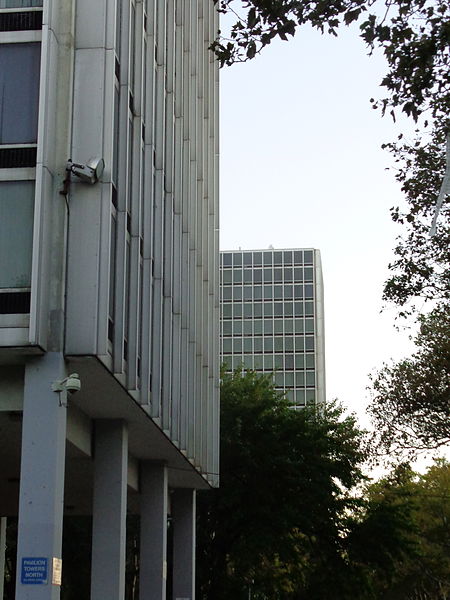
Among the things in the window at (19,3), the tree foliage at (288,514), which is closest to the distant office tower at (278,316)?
the tree foliage at (288,514)

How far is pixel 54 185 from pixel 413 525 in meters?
33.9

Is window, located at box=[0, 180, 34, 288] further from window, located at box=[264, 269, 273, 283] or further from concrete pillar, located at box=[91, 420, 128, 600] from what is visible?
window, located at box=[264, 269, 273, 283]

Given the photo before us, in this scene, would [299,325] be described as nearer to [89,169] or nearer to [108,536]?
[108,536]

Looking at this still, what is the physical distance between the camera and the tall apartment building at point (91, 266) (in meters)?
17.6

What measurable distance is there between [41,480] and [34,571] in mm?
1373

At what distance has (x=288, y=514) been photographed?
44.2m

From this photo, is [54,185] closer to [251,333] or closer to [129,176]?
[129,176]

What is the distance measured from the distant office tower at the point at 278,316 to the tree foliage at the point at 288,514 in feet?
296

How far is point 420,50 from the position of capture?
13.4 meters

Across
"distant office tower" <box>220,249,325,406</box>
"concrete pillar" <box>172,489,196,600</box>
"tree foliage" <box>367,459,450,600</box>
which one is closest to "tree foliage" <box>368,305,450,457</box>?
"concrete pillar" <box>172,489,196,600</box>

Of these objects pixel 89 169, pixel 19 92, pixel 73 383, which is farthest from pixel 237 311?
pixel 73 383

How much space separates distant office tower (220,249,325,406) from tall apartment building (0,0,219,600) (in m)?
112

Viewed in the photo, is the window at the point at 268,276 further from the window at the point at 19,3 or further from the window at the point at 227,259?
the window at the point at 19,3

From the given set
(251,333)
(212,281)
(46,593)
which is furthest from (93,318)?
(251,333)
